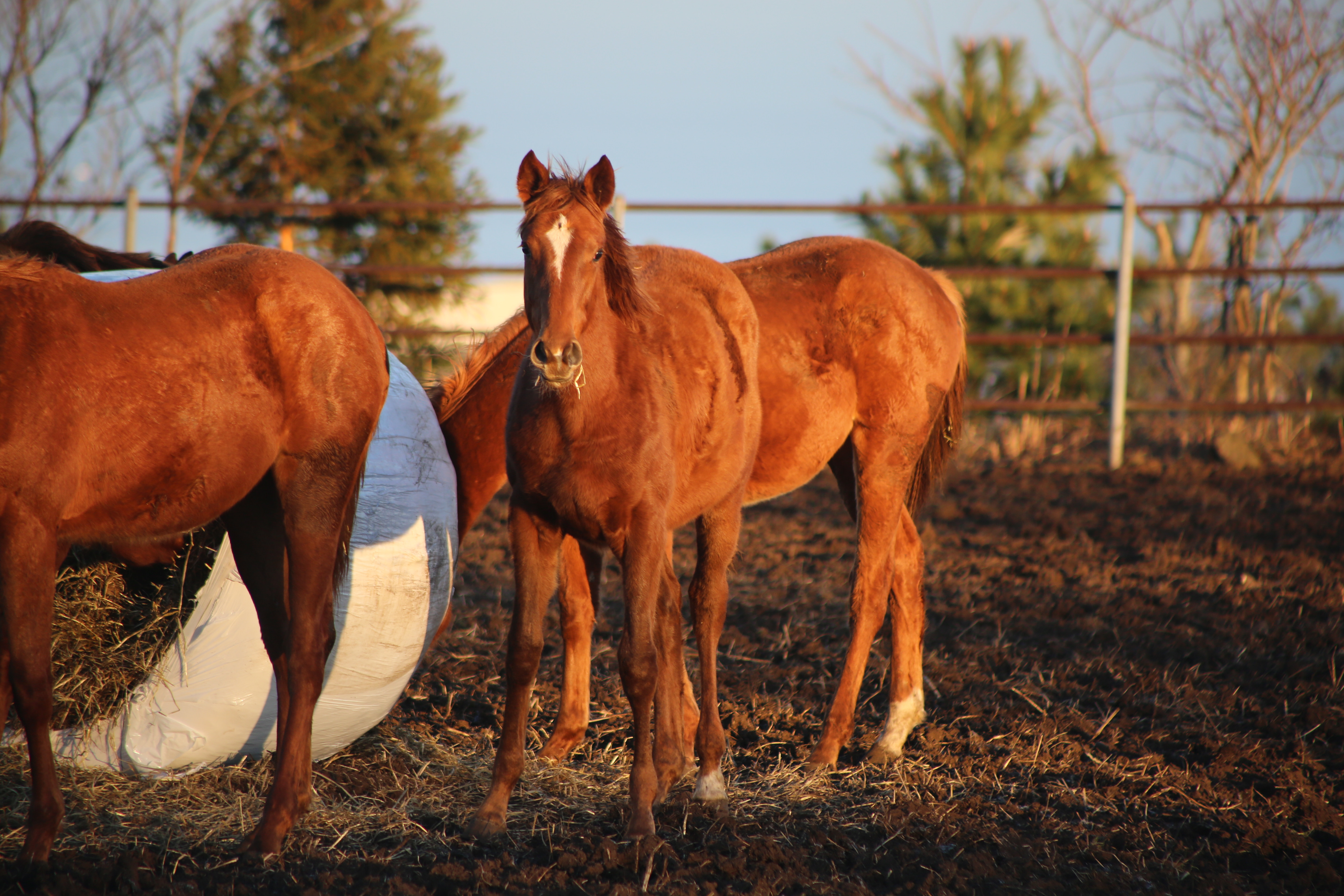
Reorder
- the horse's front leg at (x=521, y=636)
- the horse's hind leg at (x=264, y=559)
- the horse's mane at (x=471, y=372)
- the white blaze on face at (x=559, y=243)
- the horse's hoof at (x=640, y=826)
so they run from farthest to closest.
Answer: the horse's mane at (x=471, y=372)
the horse's hind leg at (x=264, y=559)
the horse's front leg at (x=521, y=636)
the horse's hoof at (x=640, y=826)
the white blaze on face at (x=559, y=243)

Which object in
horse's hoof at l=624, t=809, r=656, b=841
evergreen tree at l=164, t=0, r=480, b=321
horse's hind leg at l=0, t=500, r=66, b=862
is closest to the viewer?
horse's hind leg at l=0, t=500, r=66, b=862

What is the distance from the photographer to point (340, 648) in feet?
11.1

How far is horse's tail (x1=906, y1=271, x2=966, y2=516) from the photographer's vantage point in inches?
185

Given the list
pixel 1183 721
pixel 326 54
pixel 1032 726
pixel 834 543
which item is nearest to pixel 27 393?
pixel 1032 726

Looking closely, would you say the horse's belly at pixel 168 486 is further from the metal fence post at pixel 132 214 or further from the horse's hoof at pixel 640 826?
the metal fence post at pixel 132 214

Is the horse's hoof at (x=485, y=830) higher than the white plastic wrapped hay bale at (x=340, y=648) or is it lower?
lower

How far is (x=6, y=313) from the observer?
8.54ft

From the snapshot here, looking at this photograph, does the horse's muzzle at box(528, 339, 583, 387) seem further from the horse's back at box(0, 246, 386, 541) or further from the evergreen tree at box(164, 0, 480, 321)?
the evergreen tree at box(164, 0, 480, 321)

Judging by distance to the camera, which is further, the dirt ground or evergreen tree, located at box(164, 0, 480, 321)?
evergreen tree, located at box(164, 0, 480, 321)

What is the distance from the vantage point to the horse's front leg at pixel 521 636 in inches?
119

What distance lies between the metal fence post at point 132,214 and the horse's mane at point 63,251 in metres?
6.35

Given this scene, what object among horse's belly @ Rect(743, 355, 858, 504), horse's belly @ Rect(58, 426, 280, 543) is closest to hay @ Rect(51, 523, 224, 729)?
horse's belly @ Rect(58, 426, 280, 543)

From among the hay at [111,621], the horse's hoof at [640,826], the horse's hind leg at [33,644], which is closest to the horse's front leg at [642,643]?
the horse's hoof at [640,826]

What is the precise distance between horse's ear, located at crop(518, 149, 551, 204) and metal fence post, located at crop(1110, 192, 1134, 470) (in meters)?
7.34
